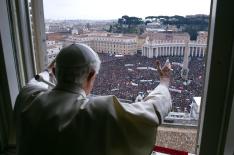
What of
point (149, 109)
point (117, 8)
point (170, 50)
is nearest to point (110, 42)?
point (117, 8)

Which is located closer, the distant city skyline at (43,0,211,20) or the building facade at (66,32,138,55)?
the distant city skyline at (43,0,211,20)

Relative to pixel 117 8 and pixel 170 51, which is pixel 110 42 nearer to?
pixel 117 8

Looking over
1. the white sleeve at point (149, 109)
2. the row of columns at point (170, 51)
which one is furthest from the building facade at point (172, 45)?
the white sleeve at point (149, 109)

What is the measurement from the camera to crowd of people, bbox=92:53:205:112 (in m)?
1.02

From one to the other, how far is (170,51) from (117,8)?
308 mm

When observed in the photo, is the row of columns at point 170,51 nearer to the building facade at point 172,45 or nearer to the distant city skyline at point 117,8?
the building facade at point 172,45

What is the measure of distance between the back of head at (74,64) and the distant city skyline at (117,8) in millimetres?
295

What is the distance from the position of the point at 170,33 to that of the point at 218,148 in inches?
20.0

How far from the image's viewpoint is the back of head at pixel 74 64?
0.86m

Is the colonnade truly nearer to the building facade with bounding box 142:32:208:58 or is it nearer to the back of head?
the building facade with bounding box 142:32:208:58

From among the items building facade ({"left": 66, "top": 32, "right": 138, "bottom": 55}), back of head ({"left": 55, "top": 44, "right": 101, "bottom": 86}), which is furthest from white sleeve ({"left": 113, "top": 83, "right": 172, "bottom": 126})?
building facade ({"left": 66, "top": 32, "right": 138, "bottom": 55})

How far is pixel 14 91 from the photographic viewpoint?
4.11ft

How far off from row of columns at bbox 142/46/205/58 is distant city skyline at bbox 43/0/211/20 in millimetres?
143

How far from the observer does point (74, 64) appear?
2.80 ft
